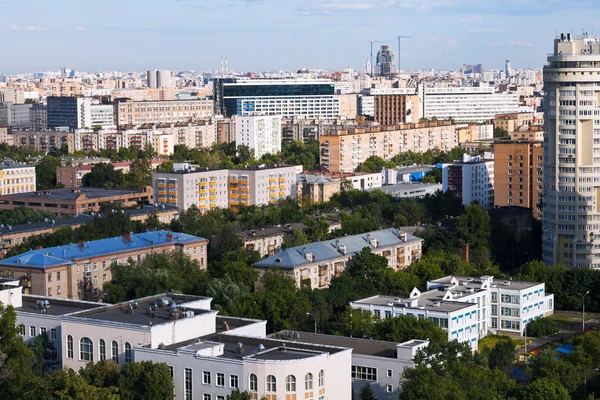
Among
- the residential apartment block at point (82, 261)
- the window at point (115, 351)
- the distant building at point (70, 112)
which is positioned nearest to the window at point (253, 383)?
the window at point (115, 351)

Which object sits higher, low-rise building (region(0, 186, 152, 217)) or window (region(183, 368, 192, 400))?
low-rise building (region(0, 186, 152, 217))

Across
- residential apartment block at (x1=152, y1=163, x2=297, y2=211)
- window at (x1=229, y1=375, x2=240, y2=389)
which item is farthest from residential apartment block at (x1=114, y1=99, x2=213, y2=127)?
window at (x1=229, y1=375, x2=240, y2=389)

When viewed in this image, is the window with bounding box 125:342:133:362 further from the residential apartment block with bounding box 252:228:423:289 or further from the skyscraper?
the skyscraper

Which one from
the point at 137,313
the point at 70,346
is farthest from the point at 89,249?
the point at 70,346

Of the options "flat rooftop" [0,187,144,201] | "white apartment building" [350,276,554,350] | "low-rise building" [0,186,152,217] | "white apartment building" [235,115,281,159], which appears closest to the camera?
"white apartment building" [350,276,554,350]

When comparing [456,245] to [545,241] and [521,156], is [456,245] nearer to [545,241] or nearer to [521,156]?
[545,241]

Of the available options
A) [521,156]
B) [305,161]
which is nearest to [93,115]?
[305,161]

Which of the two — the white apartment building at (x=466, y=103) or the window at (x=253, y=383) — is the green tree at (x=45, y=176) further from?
the white apartment building at (x=466, y=103)
